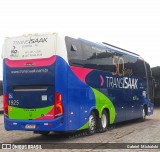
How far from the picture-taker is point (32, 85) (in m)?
13.9

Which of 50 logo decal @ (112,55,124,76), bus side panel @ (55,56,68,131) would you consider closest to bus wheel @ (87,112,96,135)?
bus side panel @ (55,56,68,131)

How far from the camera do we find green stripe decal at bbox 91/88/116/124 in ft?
53.1

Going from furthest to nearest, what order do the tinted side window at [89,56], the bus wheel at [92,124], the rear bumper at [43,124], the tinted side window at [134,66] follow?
1. the tinted side window at [134,66]
2. the bus wheel at [92,124]
3. the tinted side window at [89,56]
4. the rear bumper at [43,124]

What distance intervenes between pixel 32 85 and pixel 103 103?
404cm

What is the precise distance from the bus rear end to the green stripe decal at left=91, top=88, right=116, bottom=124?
9.01 ft

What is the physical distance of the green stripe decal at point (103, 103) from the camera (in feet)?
53.1

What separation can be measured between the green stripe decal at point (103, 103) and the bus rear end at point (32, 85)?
2.75 m

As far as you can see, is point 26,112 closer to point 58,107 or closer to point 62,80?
point 58,107

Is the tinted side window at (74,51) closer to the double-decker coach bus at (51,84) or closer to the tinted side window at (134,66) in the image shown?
the double-decker coach bus at (51,84)

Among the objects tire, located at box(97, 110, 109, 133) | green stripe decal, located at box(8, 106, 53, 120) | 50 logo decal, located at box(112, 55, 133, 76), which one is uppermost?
50 logo decal, located at box(112, 55, 133, 76)

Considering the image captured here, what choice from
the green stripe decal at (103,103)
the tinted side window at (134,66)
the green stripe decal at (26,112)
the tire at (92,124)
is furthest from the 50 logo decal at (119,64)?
the green stripe decal at (26,112)

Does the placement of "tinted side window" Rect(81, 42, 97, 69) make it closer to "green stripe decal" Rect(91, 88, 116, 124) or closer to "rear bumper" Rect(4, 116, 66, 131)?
"green stripe decal" Rect(91, 88, 116, 124)

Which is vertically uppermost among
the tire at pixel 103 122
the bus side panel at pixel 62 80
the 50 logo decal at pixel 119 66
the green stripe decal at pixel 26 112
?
the 50 logo decal at pixel 119 66

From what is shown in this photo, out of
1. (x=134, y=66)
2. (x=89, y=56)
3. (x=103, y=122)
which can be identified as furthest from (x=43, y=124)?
(x=134, y=66)
